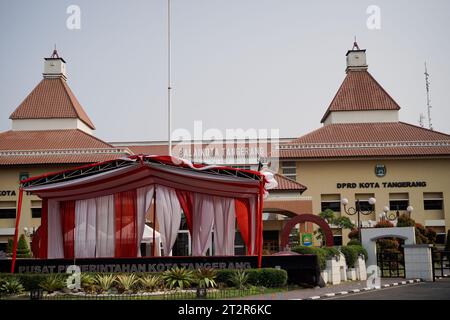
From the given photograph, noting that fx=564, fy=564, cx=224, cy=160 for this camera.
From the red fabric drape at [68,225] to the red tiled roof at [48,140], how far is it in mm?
16356

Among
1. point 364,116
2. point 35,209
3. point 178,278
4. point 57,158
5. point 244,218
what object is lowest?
point 178,278

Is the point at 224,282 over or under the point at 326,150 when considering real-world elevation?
under

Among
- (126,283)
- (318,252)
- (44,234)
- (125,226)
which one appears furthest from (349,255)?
(44,234)

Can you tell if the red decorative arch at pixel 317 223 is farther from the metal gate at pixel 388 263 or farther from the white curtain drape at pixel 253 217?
the metal gate at pixel 388 263

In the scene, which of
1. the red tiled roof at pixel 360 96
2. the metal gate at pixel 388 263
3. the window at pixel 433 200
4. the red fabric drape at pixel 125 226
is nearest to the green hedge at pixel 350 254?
the metal gate at pixel 388 263

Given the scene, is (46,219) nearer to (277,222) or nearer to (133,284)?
(133,284)

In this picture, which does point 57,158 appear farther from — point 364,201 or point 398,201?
point 398,201

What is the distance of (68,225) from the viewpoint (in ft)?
69.9

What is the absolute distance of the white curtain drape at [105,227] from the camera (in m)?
20.9

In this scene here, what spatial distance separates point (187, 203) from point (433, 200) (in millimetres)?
21897

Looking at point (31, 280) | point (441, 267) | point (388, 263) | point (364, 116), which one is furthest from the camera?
point (364, 116)

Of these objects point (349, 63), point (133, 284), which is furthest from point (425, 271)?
point (349, 63)
